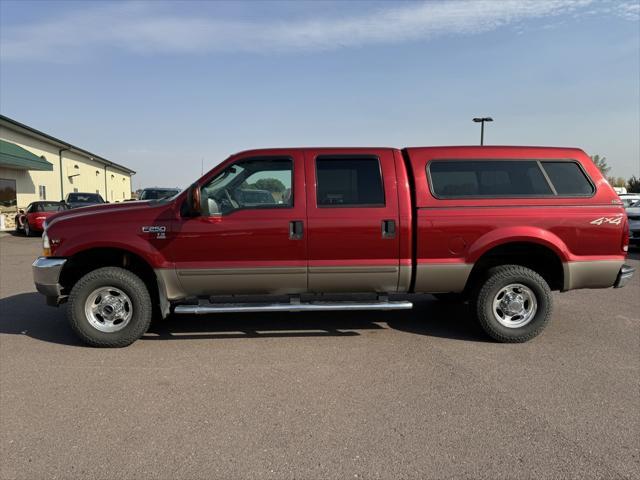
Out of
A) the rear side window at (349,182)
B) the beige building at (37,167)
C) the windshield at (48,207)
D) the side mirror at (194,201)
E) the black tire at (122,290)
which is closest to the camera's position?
the side mirror at (194,201)

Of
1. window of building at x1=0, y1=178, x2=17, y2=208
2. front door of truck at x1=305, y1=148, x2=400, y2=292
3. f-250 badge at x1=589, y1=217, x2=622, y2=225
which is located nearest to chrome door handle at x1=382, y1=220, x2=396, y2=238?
front door of truck at x1=305, y1=148, x2=400, y2=292

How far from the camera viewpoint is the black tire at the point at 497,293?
4488 millimetres

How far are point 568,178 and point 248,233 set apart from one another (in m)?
3.54

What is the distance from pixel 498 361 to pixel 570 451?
4.66 feet

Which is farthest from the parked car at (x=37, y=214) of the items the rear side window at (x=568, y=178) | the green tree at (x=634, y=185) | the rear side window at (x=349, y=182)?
the green tree at (x=634, y=185)

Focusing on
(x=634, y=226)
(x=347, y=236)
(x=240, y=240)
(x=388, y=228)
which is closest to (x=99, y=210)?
(x=240, y=240)

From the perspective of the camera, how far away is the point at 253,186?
449 cm

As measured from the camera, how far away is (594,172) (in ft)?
15.1

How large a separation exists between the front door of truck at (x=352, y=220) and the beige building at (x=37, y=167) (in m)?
22.3

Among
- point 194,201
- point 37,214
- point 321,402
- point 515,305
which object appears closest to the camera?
point 321,402

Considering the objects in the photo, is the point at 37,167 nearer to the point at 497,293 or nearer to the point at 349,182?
the point at 349,182

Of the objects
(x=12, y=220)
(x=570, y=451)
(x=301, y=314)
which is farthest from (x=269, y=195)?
(x=12, y=220)

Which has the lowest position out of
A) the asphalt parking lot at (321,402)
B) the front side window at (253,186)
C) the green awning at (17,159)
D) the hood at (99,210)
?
the asphalt parking lot at (321,402)

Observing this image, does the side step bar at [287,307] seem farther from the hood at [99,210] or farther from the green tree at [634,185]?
the green tree at [634,185]
